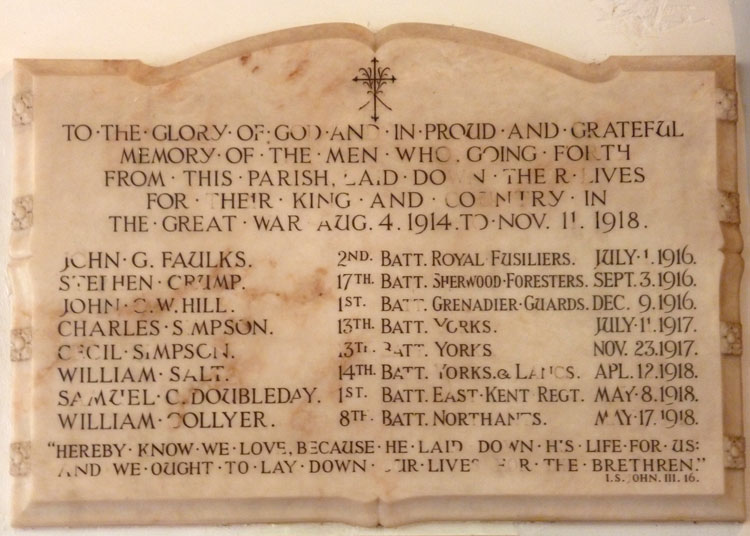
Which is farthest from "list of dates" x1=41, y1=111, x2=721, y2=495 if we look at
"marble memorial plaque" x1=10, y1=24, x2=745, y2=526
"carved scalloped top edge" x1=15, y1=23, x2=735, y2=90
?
"carved scalloped top edge" x1=15, y1=23, x2=735, y2=90

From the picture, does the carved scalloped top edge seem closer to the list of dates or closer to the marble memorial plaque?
the marble memorial plaque

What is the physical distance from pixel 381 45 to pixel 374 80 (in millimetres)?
118

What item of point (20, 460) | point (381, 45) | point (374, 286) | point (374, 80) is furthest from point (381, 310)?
point (20, 460)

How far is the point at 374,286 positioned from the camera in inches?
105

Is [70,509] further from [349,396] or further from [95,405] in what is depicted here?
[349,396]

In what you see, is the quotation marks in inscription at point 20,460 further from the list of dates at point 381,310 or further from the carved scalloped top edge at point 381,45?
the carved scalloped top edge at point 381,45

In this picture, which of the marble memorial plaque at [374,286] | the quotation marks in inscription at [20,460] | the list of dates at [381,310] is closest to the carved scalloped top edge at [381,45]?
the marble memorial plaque at [374,286]

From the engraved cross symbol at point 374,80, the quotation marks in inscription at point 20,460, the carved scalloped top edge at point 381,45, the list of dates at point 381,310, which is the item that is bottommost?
the quotation marks in inscription at point 20,460

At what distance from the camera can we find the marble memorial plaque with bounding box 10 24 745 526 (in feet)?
8.61

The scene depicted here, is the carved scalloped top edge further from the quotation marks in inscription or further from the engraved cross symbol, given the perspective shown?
the quotation marks in inscription

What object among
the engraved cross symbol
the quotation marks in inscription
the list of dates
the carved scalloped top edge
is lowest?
the quotation marks in inscription

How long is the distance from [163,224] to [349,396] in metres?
0.79

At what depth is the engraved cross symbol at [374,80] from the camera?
2.70 m

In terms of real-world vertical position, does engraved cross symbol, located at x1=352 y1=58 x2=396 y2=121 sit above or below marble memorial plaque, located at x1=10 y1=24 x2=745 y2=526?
above
